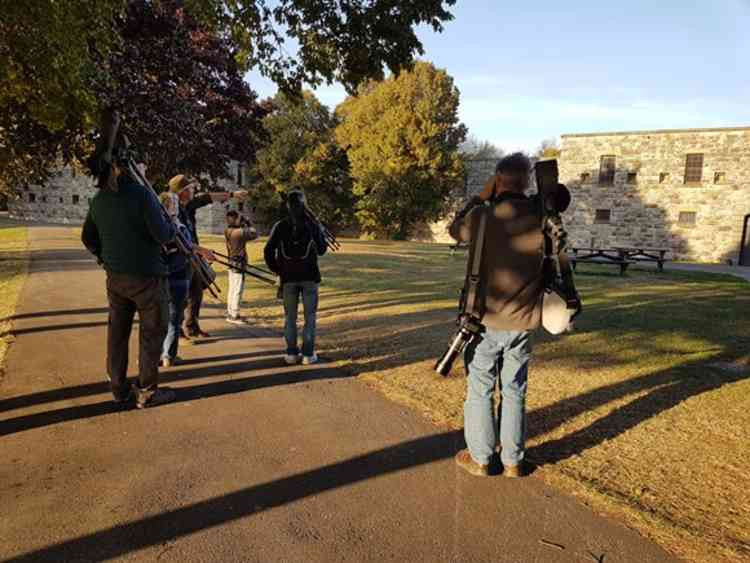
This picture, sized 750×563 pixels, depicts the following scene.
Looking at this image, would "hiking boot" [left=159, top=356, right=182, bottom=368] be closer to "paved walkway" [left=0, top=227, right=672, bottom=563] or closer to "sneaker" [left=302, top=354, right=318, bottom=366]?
"paved walkway" [left=0, top=227, right=672, bottom=563]

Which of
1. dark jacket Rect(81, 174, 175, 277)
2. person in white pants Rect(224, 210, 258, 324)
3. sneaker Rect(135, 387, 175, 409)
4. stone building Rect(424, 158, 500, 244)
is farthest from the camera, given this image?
stone building Rect(424, 158, 500, 244)

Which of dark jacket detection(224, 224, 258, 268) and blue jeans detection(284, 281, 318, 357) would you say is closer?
blue jeans detection(284, 281, 318, 357)

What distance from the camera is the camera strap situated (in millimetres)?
3234

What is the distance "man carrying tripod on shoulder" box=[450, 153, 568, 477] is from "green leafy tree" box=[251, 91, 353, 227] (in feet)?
116

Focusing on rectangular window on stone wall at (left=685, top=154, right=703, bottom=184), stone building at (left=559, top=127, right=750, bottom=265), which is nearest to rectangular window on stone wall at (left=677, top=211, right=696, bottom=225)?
stone building at (left=559, top=127, right=750, bottom=265)

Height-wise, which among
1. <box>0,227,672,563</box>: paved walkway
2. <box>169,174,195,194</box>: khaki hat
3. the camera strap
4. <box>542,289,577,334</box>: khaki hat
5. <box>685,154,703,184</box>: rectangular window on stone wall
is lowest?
<box>0,227,672,563</box>: paved walkway

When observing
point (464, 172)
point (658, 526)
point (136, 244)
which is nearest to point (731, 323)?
point (658, 526)

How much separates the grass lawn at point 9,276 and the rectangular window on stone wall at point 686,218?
3097 centimetres

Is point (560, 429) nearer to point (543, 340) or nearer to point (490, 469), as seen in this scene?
point (490, 469)

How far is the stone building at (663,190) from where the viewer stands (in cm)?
2697

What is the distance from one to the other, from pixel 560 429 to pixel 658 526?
4.55 feet

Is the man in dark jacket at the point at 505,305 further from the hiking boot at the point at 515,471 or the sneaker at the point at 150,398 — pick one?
the sneaker at the point at 150,398

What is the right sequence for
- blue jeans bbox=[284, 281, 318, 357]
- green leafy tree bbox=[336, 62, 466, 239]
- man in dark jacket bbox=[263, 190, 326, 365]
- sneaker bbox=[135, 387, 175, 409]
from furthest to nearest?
green leafy tree bbox=[336, 62, 466, 239]
blue jeans bbox=[284, 281, 318, 357]
man in dark jacket bbox=[263, 190, 326, 365]
sneaker bbox=[135, 387, 175, 409]

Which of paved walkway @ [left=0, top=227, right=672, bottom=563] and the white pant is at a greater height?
the white pant
